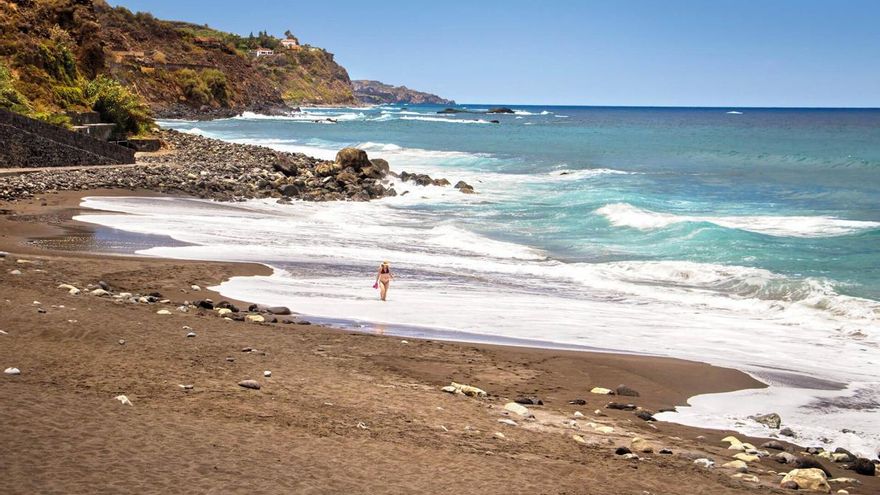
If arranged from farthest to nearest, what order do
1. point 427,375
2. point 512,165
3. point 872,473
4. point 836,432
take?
point 512,165 → point 427,375 → point 836,432 → point 872,473

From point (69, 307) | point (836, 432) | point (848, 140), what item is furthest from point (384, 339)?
point (848, 140)

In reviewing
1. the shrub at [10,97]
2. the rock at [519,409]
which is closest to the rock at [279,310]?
the rock at [519,409]

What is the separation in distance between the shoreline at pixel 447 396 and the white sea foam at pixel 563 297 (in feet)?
3.30

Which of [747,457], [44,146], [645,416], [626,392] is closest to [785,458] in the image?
[747,457]

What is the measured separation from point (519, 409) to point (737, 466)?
2159 millimetres

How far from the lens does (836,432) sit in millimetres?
9539

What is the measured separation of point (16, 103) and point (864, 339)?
95.4 ft

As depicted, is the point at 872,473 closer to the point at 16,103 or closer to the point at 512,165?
the point at 16,103

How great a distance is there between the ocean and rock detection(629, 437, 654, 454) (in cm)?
139

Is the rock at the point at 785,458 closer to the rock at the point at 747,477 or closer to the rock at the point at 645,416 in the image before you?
the rock at the point at 747,477

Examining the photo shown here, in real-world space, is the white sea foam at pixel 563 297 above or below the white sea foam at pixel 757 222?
below

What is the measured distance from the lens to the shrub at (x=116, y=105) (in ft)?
125

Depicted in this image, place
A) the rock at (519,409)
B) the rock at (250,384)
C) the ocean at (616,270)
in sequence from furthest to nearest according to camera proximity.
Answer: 1. the ocean at (616,270)
2. the rock at (519,409)
3. the rock at (250,384)

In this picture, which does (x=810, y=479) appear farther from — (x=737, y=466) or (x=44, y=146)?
(x=44, y=146)
